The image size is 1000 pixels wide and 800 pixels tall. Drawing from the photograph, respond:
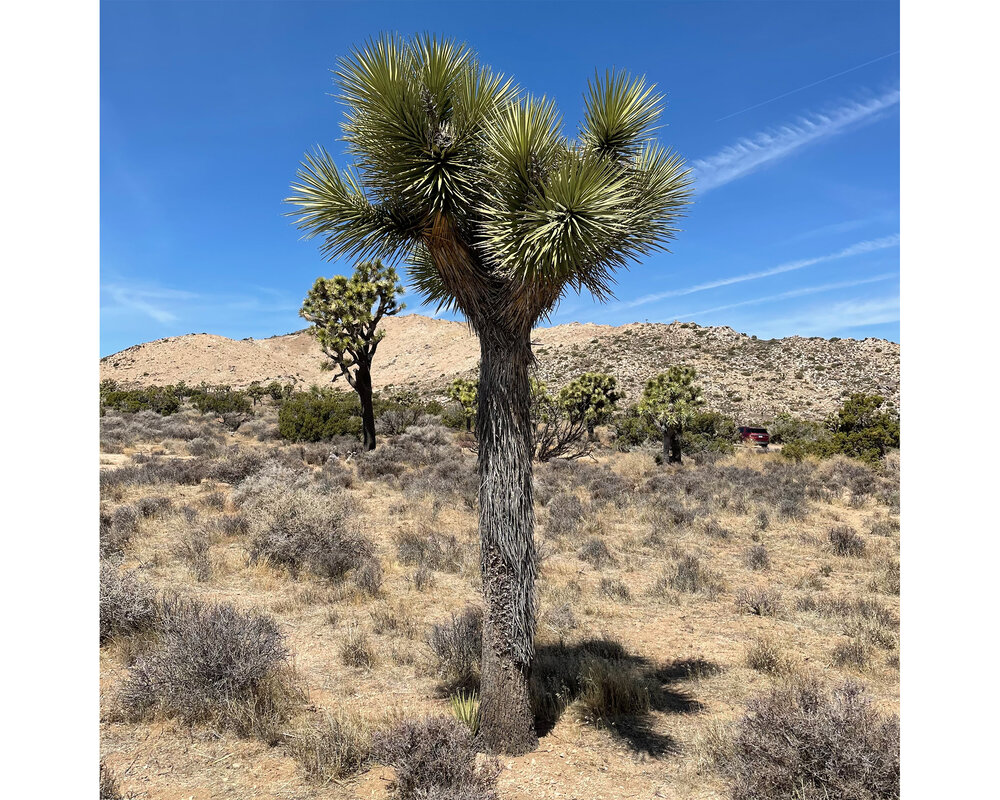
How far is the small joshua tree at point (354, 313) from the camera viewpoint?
73.8 ft

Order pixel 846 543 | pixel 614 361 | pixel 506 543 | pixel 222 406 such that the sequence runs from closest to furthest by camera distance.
Result: pixel 506 543 < pixel 846 543 < pixel 222 406 < pixel 614 361

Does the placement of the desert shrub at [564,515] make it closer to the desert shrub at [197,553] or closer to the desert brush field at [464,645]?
the desert brush field at [464,645]

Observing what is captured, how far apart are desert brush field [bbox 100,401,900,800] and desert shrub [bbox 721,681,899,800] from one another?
0.02m

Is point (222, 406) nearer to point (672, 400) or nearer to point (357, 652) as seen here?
point (672, 400)

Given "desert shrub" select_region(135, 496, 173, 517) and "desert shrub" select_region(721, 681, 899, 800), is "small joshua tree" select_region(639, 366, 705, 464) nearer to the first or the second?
"desert shrub" select_region(135, 496, 173, 517)

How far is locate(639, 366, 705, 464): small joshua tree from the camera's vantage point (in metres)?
24.1

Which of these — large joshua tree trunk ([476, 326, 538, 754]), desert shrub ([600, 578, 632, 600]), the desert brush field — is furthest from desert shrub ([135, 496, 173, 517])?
large joshua tree trunk ([476, 326, 538, 754])

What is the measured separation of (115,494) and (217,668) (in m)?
10.4

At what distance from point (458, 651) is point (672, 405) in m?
19.9

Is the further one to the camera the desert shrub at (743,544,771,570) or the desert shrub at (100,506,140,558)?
the desert shrub at (743,544,771,570)

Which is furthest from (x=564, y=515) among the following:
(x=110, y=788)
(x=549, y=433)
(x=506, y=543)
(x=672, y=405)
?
(x=672, y=405)

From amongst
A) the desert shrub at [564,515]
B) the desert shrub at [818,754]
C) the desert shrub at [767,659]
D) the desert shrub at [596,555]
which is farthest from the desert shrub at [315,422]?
the desert shrub at [818,754]

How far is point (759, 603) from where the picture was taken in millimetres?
8344

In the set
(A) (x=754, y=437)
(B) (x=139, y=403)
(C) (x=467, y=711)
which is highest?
(B) (x=139, y=403)
